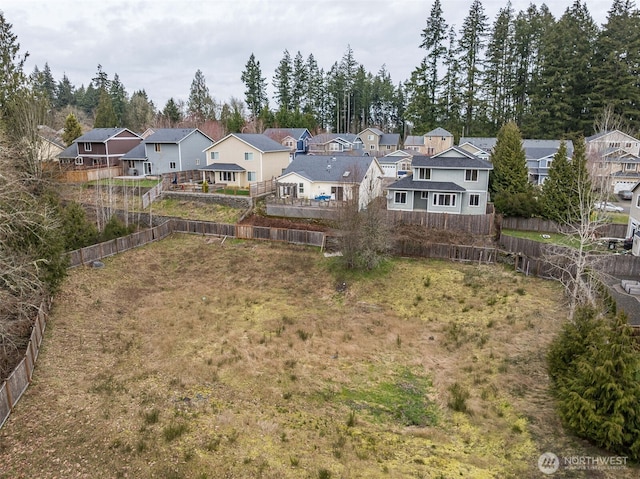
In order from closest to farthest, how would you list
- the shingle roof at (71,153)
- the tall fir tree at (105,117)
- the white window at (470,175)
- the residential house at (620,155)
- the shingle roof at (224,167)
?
the white window at (470,175) < the shingle roof at (224,167) < the residential house at (620,155) < the shingle roof at (71,153) < the tall fir tree at (105,117)

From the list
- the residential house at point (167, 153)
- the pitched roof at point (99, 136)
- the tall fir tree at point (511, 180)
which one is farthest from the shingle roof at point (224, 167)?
the tall fir tree at point (511, 180)

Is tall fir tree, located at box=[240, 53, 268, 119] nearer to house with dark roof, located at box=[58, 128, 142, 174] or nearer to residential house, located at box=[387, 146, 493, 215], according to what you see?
house with dark roof, located at box=[58, 128, 142, 174]

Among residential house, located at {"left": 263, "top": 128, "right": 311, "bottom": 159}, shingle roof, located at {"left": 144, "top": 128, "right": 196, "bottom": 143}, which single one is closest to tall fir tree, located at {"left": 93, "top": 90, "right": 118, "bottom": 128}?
residential house, located at {"left": 263, "top": 128, "right": 311, "bottom": 159}

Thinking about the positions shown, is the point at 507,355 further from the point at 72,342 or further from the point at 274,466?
the point at 72,342

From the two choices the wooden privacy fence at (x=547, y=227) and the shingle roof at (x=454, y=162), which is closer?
the wooden privacy fence at (x=547, y=227)

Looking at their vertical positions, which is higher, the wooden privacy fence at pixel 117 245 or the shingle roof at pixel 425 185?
the shingle roof at pixel 425 185

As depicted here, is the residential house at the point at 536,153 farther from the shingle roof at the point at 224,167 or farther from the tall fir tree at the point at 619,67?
the shingle roof at the point at 224,167

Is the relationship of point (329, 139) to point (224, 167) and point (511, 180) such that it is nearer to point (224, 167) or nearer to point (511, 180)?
point (224, 167)
